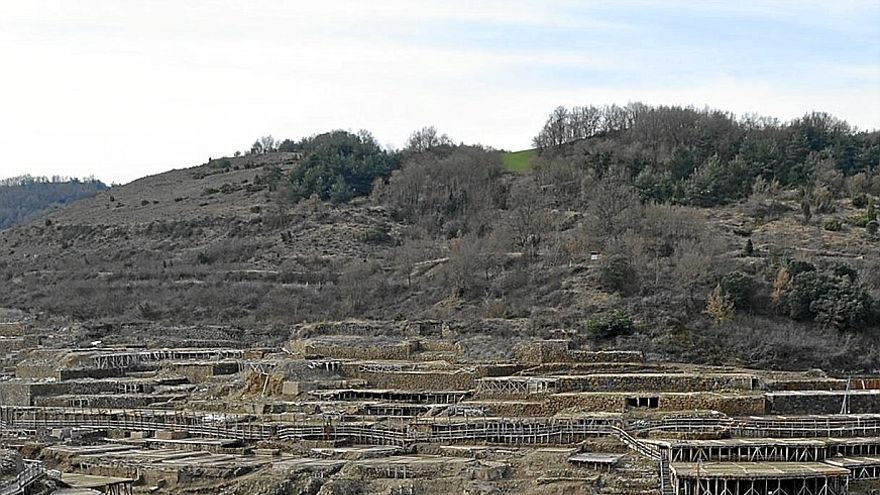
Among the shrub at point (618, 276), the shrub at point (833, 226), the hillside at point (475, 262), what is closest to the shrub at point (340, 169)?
the hillside at point (475, 262)

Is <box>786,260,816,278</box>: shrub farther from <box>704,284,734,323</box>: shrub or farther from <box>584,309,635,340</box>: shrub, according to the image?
<box>584,309,635,340</box>: shrub

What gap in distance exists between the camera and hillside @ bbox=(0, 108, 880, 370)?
161 feet

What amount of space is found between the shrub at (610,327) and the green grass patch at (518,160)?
3021cm

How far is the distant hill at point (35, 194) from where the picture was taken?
6033 inches

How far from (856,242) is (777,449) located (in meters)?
31.9

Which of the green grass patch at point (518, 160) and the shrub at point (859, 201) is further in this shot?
the green grass patch at point (518, 160)

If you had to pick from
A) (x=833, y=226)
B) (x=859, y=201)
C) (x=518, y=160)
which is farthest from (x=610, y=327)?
(x=518, y=160)

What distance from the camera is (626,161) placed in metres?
72.2

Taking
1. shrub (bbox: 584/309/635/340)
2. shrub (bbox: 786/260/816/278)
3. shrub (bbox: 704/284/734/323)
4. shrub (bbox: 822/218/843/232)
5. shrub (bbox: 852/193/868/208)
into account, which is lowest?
shrub (bbox: 584/309/635/340)

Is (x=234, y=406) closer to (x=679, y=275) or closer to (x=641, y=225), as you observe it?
(x=679, y=275)

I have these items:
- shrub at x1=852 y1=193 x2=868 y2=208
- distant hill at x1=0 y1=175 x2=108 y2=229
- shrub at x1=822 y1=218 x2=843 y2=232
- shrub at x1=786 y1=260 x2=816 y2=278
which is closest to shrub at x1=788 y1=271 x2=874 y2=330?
shrub at x1=786 y1=260 x2=816 y2=278

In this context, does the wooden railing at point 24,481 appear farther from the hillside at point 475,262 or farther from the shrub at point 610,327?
the shrub at point 610,327

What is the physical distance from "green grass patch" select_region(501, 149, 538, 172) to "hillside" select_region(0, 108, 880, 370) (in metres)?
1.45

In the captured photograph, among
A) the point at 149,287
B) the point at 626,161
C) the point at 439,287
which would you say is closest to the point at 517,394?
the point at 439,287
